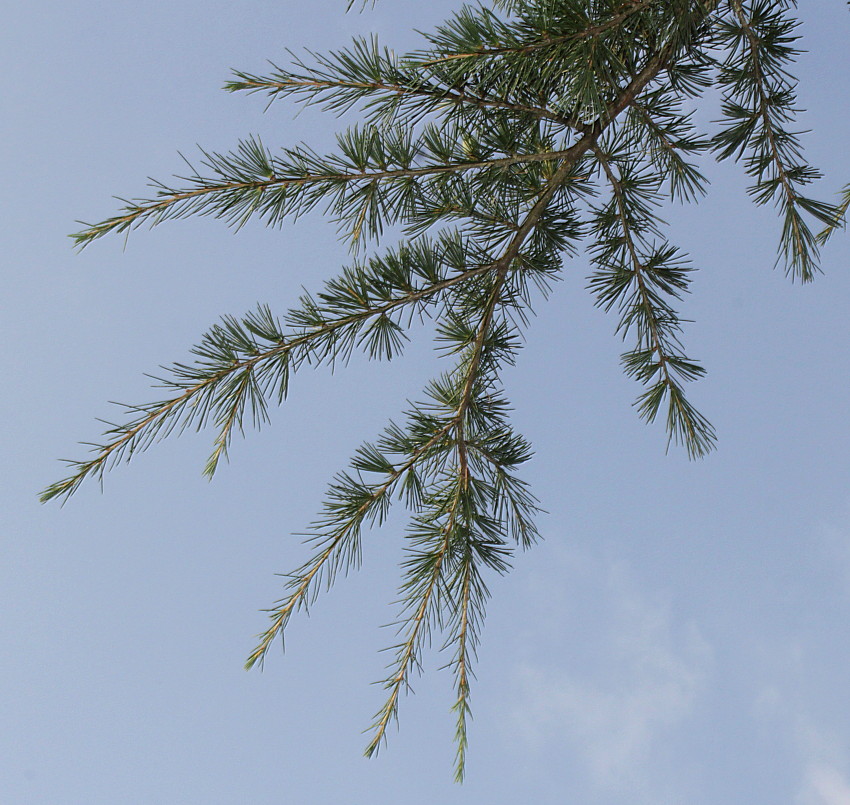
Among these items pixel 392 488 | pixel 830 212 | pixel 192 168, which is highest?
pixel 830 212

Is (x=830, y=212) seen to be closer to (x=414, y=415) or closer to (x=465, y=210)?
(x=465, y=210)

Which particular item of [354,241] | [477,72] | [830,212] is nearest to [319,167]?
[354,241]

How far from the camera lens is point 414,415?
1.26m

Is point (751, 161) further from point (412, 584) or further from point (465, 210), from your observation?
point (412, 584)

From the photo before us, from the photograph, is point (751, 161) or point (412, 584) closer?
point (412, 584)

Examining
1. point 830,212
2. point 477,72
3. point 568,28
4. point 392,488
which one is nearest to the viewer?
point 568,28

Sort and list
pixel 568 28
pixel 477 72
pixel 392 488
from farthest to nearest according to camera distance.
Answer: pixel 392 488 → pixel 477 72 → pixel 568 28

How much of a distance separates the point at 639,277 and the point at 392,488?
0.54 meters

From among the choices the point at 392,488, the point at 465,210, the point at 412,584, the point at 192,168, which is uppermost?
the point at 465,210

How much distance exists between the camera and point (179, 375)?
116 cm

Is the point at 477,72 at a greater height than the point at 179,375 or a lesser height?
greater

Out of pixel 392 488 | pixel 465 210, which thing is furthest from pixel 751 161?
pixel 392 488

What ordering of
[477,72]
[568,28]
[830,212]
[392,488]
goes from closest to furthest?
[568,28], [477,72], [392,488], [830,212]

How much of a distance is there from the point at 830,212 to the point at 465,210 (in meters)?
0.59
